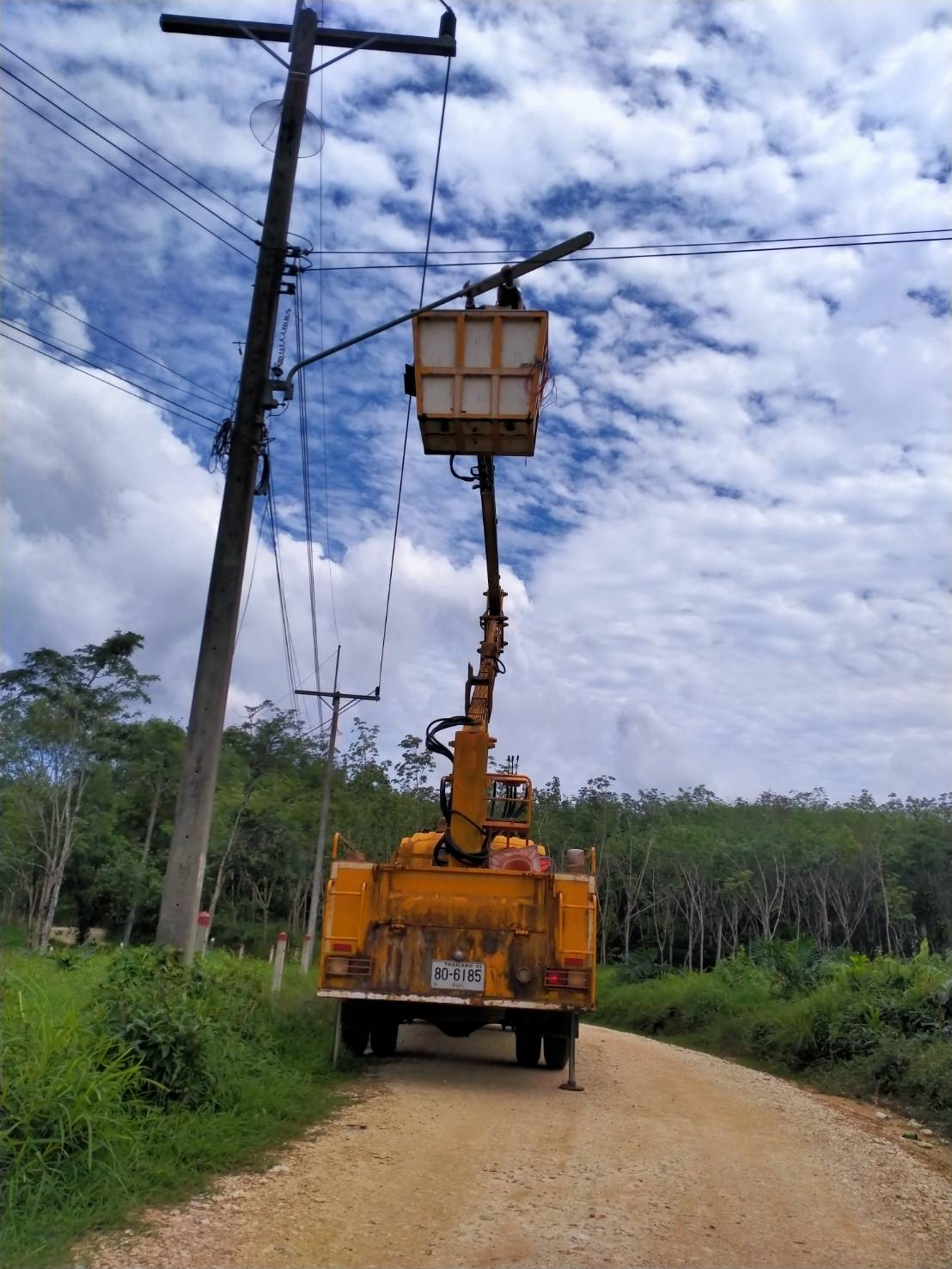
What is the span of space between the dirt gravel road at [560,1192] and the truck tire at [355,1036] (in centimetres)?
69

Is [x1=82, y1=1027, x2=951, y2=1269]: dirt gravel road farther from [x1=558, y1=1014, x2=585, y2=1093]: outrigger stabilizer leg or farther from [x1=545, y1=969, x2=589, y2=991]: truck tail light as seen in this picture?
[x1=545, y1=969, x2=589, y2=991]: truck tail light

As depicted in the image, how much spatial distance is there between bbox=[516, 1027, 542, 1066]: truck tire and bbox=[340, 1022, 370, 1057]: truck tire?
1.55 metres

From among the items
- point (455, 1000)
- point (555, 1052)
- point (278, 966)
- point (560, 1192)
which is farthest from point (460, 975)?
point (278, 966)

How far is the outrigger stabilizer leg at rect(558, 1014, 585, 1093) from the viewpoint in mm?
9250

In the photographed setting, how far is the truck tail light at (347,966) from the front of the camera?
897cm

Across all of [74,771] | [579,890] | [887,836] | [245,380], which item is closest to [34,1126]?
[579,890]

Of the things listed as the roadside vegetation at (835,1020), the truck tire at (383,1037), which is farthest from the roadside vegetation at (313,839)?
the truck tire at (383,1037)

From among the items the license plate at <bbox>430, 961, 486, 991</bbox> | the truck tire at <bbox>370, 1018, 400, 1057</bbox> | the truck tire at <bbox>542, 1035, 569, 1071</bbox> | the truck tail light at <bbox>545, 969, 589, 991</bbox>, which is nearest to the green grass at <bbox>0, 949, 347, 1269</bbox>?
the license plate at <bbox>430, 961, 486, 991</bbox>

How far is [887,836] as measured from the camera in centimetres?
5031

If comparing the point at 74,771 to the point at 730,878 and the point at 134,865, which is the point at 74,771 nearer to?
the point at 134,865

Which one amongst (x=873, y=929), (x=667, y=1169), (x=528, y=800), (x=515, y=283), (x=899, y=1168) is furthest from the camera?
(x=873, y=929)

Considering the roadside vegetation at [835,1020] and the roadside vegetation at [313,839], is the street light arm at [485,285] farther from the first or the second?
the roadside vegetation at [313,839]

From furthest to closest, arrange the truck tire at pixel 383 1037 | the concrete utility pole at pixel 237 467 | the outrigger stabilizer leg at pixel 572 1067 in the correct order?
1. the truck tire at pixel 383 1037
2. the outrigger stabilizer leg at pixel 572 1067
3. the concrete utility pole at pixel 237 467

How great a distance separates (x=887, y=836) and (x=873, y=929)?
480cm
